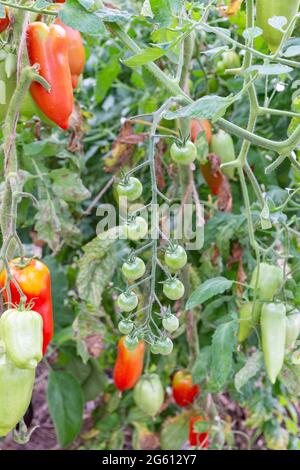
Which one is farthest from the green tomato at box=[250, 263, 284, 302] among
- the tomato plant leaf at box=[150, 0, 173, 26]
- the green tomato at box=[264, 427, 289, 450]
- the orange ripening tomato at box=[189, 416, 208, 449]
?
the green tomato at box=[264, 427, 289, 450]

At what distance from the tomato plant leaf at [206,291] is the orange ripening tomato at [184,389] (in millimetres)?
618

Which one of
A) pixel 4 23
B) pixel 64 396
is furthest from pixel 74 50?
pixel 64 396

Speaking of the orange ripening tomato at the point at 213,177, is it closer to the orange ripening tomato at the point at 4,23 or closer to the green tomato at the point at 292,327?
the green tomato at the point at 292,327

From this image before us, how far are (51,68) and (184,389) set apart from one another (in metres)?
0.99

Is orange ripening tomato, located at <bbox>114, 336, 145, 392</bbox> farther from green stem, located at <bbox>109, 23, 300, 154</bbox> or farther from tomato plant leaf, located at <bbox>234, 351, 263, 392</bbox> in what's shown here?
green stem, located at <bbox>109, 23, 300, 154</bbox>

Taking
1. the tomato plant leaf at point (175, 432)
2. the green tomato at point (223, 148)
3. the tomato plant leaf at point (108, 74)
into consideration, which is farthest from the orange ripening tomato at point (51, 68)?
the tomato plant leaf at point (175, 432)

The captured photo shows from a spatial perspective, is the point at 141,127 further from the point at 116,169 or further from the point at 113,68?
the point at 116,169

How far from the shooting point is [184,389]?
1.66m

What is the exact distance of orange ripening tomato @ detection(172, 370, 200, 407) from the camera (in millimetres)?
1650

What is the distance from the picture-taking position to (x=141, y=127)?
166cm

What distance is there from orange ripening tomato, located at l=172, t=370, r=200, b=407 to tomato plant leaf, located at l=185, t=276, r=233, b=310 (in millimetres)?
618

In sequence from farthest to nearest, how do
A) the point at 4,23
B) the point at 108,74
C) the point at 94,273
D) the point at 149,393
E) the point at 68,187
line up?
the point at 108,74, the point at 149,393, the point at 68,187, the point at 94,273, the point at 4,23

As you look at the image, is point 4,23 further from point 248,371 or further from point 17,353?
point 248,371
